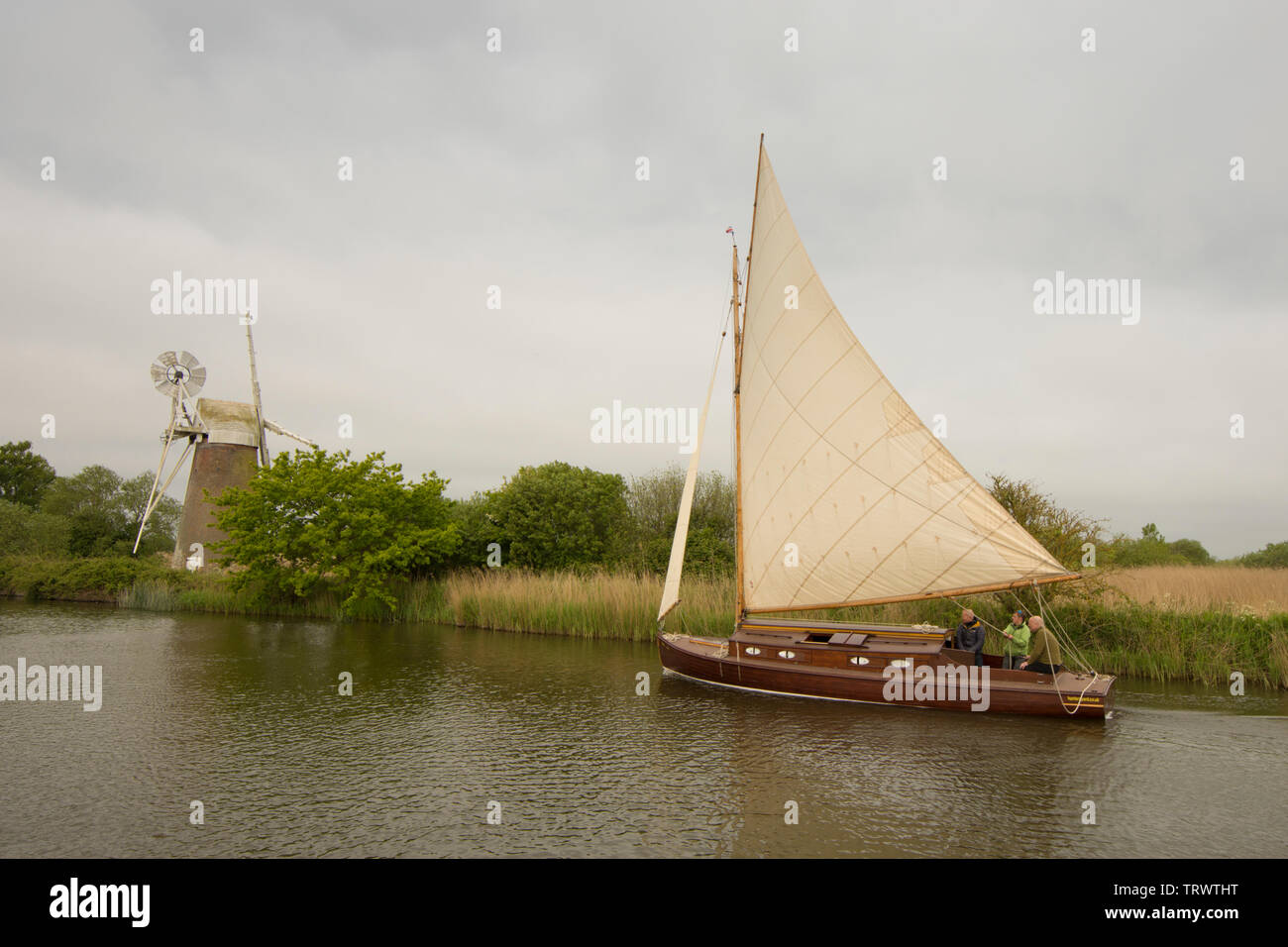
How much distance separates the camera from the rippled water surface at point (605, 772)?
28.9 ft

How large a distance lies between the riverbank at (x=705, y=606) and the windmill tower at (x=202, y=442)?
5.58m

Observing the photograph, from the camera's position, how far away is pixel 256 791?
33.6ft

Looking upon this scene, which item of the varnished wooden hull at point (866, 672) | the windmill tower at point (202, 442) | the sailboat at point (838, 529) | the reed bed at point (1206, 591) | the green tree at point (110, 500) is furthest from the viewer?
the green tree at point (110, 500)

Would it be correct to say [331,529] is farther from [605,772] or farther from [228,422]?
[605,772]

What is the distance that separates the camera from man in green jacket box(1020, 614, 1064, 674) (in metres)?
15.0

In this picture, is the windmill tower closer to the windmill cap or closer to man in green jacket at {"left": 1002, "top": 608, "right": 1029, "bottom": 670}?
the windmill cap

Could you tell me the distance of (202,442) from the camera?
158 feet

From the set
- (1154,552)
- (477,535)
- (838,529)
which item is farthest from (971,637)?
(1154,552)

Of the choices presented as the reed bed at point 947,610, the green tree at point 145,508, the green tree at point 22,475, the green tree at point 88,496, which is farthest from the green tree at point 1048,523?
the green tree at point 22,475

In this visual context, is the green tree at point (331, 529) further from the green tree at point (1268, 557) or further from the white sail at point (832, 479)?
the green tree at point (1268, 557)

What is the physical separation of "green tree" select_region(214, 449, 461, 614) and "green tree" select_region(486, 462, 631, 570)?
271 centimetres

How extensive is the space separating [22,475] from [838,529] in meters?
90.7
